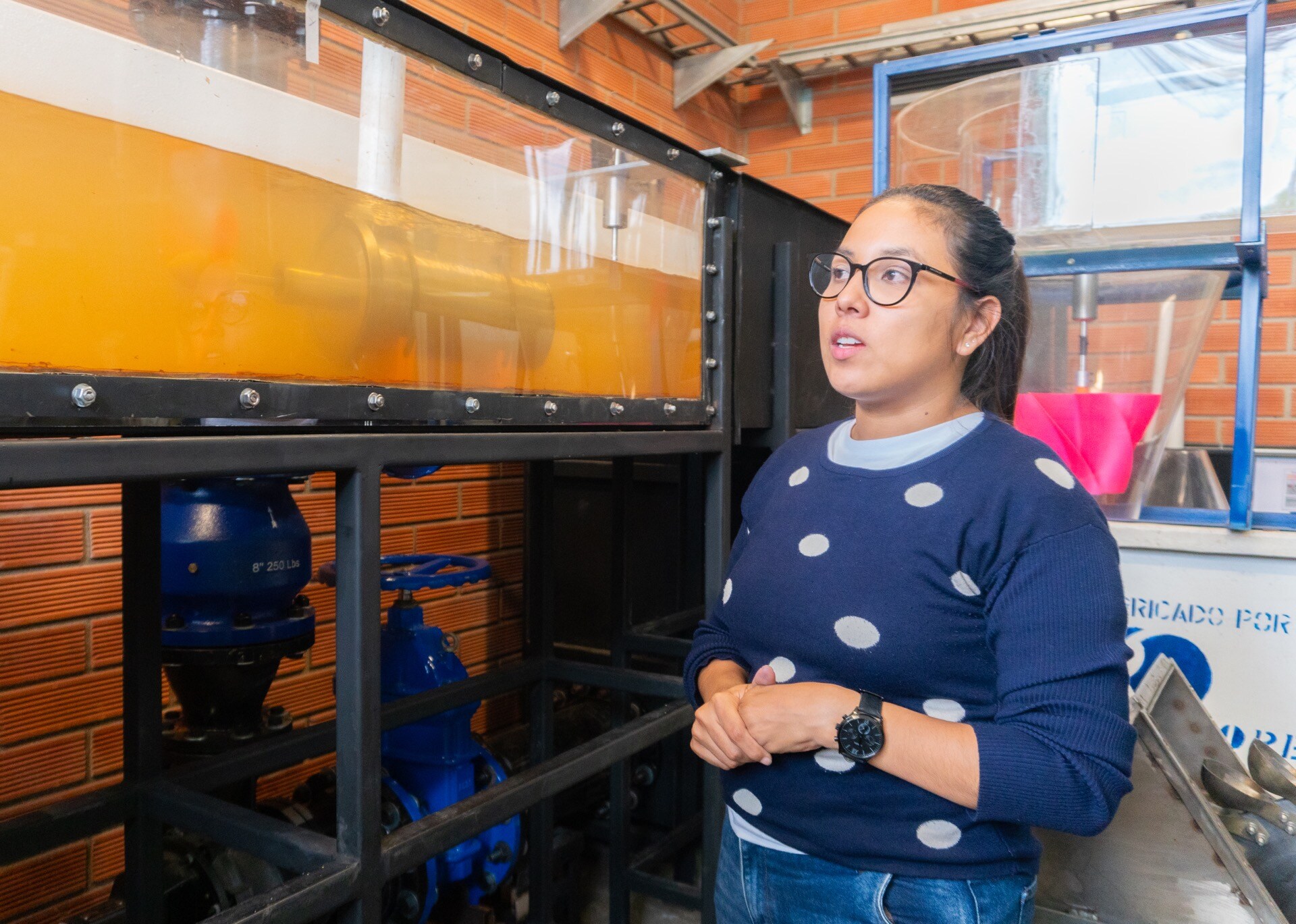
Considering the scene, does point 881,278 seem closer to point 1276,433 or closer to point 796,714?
point 796,714

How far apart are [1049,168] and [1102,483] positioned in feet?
2.18

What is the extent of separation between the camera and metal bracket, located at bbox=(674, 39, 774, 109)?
106 inches

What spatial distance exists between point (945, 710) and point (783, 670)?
17 centimetres

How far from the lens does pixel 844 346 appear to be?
98cm

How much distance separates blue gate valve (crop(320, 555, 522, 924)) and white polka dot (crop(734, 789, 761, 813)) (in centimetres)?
68

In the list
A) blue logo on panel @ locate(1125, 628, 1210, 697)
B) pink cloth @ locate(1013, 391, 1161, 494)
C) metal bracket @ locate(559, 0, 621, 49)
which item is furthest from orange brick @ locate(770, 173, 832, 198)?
blue logo on panel @ locate(1125, 628, 1210, 697)

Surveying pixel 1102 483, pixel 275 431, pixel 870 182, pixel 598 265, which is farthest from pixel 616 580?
pixel 870 182

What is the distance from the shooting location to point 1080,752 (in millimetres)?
789

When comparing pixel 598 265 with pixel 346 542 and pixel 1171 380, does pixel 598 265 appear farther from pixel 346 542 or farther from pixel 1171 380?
pixel 1171 380

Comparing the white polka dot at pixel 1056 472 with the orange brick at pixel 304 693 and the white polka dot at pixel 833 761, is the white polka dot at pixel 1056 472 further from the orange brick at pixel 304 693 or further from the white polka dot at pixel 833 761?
the orange brick at pixel 304 693

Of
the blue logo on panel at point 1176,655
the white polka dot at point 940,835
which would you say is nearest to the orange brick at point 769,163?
the blue logo on panel at point 1176,655

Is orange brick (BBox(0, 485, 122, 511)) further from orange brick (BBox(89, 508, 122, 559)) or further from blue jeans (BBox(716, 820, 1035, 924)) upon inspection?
blue jeans (BBox(716, 820, 1035, 924))

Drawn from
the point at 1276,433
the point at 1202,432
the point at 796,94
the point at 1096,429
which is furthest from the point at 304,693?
the point at 1276,433

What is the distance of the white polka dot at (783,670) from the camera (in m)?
0.96
